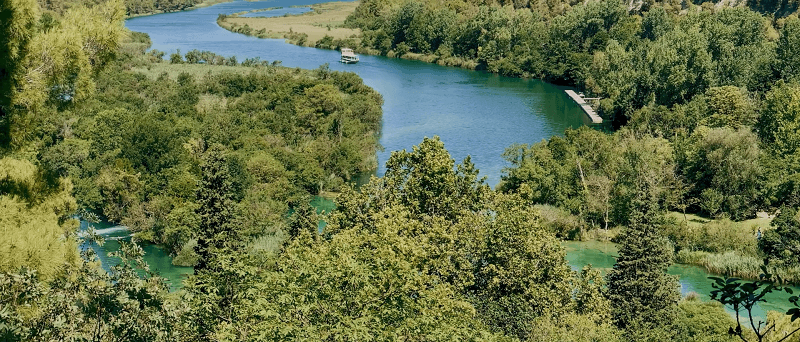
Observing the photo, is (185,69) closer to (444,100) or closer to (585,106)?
(444,100)

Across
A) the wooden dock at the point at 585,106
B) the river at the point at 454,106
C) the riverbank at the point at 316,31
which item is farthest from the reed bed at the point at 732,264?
the riverbank at the point at 316,31

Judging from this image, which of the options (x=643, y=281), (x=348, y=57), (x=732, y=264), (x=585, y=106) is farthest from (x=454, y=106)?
(x=643, y=281)

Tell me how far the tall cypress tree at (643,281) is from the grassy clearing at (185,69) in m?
51.5

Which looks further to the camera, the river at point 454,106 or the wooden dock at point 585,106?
the wooden dock at point 585,106

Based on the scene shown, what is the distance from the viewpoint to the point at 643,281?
91.7ft

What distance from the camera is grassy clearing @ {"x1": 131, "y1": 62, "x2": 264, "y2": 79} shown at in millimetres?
73250

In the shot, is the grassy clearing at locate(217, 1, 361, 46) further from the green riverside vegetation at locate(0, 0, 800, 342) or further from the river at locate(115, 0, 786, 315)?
the green riverside vegetation at locate(0, 0, 800, 342)

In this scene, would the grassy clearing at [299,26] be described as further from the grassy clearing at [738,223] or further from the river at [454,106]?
the grassy clearing at [738,223]

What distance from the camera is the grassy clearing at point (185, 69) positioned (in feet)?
240

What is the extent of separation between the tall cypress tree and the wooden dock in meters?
43.0

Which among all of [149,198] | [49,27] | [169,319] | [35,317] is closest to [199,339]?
[169,319]

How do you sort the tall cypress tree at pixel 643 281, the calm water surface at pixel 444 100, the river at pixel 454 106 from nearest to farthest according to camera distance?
the tall cypress tree at pixel 643 281 → the river at pixel 454 106 → the calm water surface at pixel 444 100

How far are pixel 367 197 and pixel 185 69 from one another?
5457cm

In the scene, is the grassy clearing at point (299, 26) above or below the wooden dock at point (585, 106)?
above
